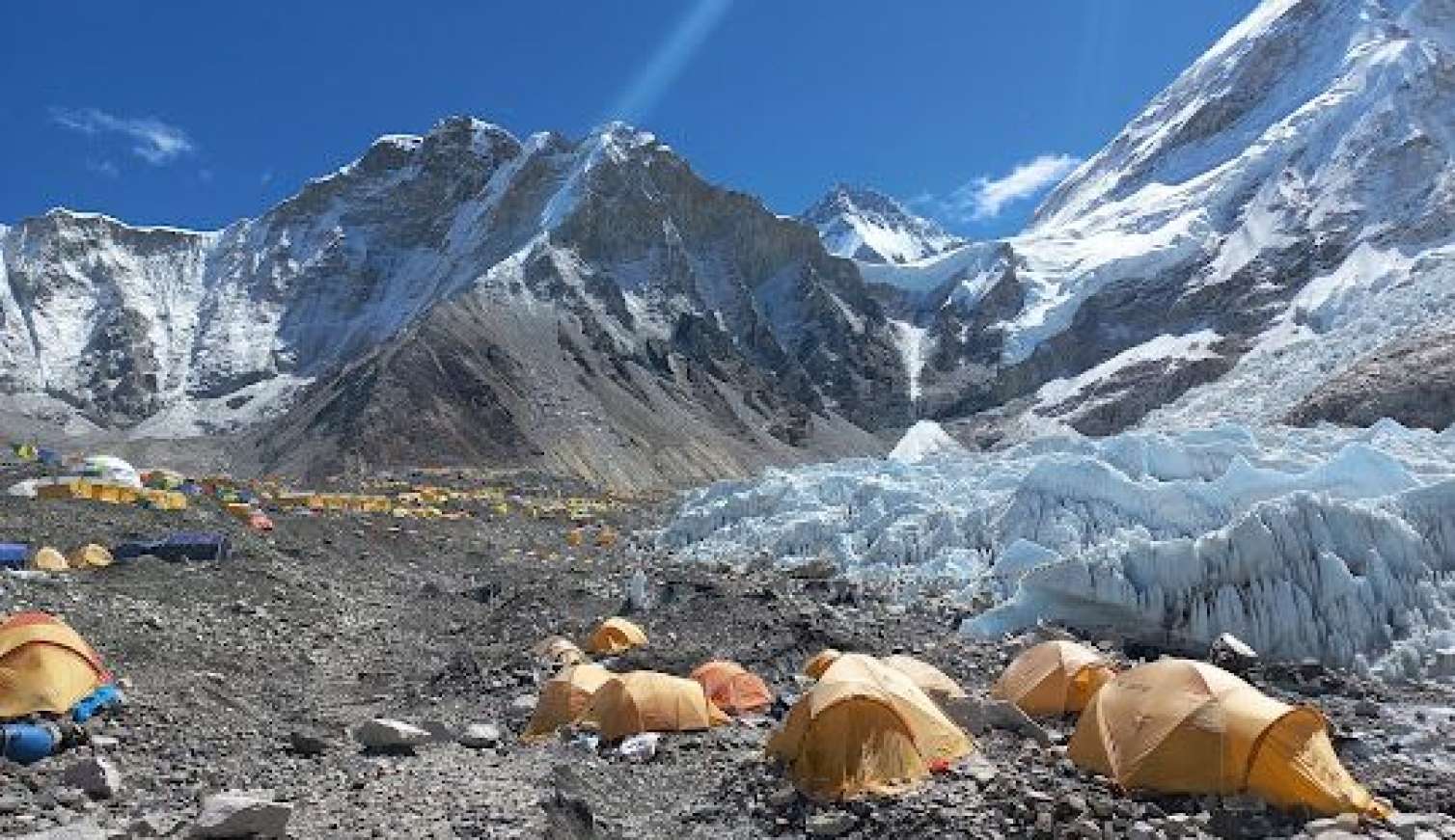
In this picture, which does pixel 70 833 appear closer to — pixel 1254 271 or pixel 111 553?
pixel 111 553

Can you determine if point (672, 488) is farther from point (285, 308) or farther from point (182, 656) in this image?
point (285, 308)

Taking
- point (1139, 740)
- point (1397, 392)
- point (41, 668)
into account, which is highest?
point (1397, 392)

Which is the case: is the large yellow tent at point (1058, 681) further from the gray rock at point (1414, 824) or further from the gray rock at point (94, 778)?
the gray rock at point (94, 778)

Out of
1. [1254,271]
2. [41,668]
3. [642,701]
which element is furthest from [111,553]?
[1254,271]

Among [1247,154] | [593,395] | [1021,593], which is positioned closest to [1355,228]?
[1247,154]

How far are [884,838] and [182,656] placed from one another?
1321cm

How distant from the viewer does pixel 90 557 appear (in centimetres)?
2716

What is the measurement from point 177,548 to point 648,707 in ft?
54.9

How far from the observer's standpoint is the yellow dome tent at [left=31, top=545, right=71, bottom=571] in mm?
25688

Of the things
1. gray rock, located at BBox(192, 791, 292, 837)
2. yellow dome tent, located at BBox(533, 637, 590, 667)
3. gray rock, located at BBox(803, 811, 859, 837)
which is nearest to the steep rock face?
yellow dome tent, located at BBox(533, 637, 590, 667)

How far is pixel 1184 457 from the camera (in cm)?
3509

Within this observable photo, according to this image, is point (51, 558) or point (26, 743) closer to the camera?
point (26, 743)

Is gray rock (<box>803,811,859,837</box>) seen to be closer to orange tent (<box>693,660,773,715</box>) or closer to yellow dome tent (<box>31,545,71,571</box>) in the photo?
orange tent (<box>693,660,773,715</box>)


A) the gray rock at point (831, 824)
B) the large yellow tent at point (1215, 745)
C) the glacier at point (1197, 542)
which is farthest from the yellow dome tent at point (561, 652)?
the large yellow tent at point (1215, 745)
